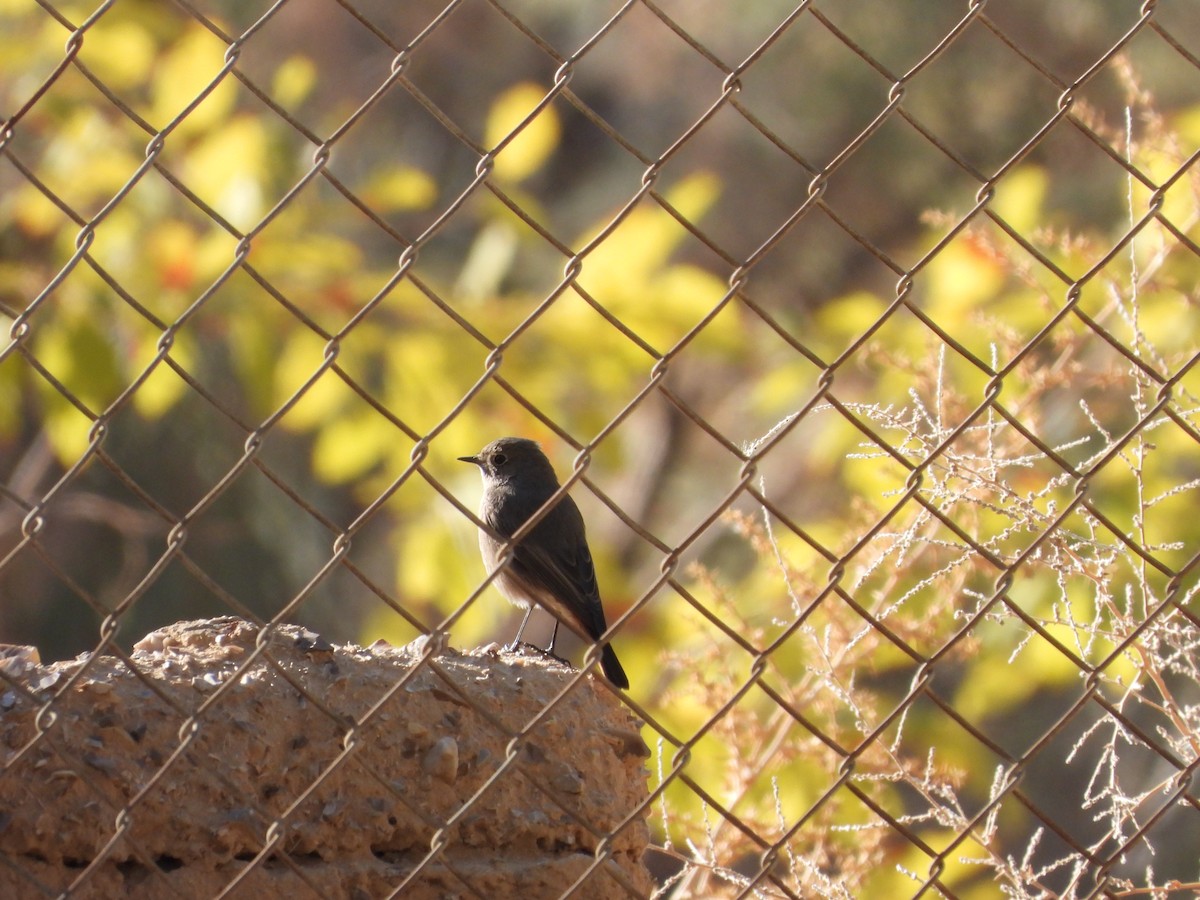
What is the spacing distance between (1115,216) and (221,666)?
837cm

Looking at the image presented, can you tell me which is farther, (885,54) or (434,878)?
(885,54)

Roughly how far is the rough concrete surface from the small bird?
1724 mm

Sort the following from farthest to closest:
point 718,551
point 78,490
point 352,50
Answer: point 352,50
point 718,551
point 78,490

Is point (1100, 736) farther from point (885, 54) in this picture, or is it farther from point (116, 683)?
point (116, 683)

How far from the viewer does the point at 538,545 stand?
5.23 metres

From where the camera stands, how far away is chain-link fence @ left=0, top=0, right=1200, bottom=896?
253 cm

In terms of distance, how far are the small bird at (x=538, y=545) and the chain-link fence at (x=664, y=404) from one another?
317 millimetres

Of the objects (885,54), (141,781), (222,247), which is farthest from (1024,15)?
(141,781)

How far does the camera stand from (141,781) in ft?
8.54

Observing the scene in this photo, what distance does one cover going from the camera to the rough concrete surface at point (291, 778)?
8.25 feet

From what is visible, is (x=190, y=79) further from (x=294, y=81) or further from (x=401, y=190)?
(x=401, y=190)

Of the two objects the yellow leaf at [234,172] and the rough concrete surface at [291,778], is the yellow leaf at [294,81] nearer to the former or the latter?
the yellow leaf at [234,172]

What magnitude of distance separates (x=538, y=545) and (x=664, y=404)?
6.13 m

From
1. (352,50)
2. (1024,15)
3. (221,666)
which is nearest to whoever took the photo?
(221,666)
